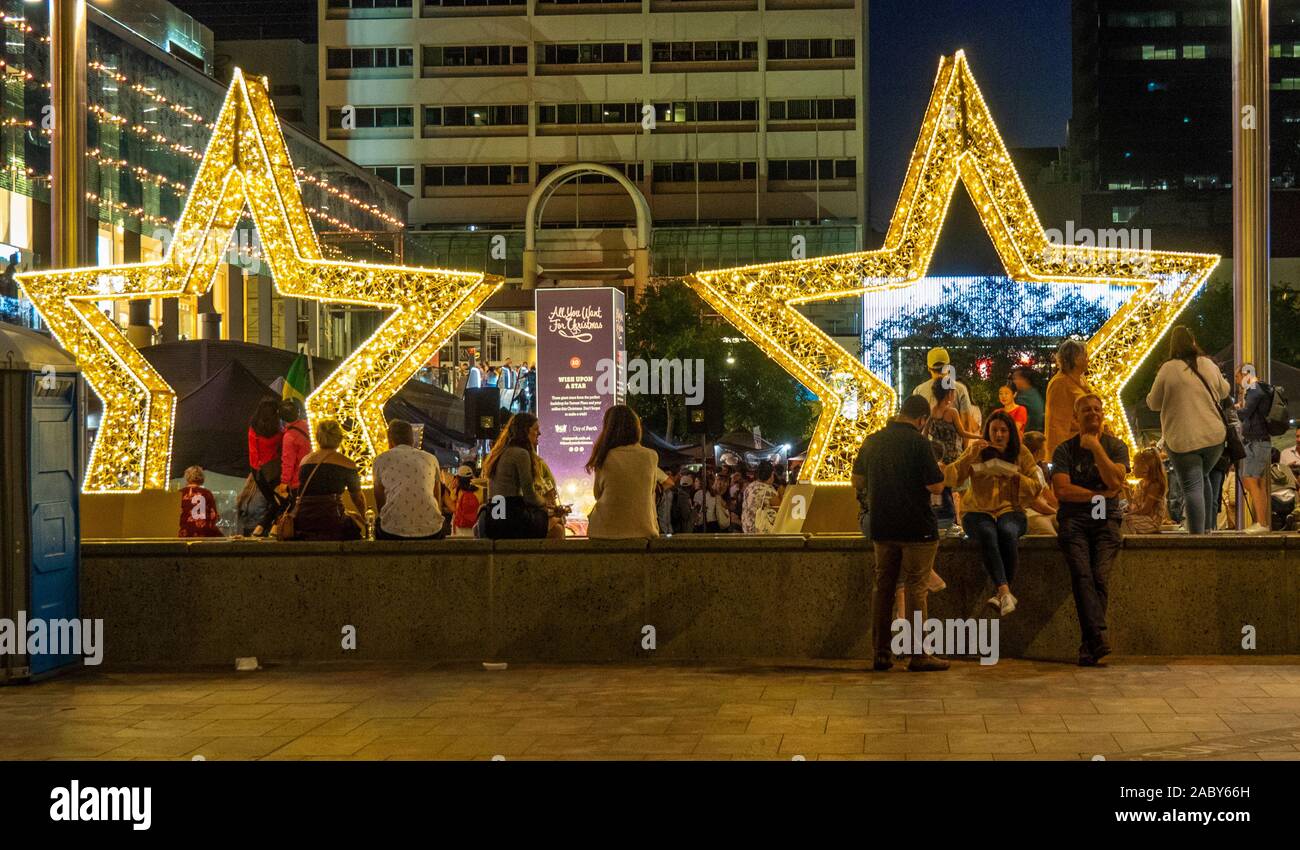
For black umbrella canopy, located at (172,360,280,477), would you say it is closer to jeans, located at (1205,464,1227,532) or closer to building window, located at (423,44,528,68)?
jeans, located at (1205,464,1227,532)

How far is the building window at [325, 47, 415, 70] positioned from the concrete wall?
9126 centimetres

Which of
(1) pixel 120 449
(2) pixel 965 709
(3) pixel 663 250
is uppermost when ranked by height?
(3) pixel 663 250

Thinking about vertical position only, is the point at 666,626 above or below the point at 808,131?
below

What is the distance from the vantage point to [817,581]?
38.1 feet

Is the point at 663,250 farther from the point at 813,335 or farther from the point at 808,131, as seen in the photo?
the point at 813,335

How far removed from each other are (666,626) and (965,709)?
9.69ft

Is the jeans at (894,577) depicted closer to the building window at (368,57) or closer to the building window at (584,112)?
the building window at (584,112)

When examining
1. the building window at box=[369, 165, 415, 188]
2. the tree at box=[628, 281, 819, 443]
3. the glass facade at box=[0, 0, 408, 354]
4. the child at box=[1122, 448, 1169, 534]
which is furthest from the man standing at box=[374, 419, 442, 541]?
the building window at box=[369, 165, 415, 188]

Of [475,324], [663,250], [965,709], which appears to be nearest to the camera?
[965,709]

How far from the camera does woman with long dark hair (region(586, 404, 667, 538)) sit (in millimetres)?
11844

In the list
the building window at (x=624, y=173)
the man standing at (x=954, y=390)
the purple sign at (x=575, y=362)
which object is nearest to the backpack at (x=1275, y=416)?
the man standing at (x=954, y=390)

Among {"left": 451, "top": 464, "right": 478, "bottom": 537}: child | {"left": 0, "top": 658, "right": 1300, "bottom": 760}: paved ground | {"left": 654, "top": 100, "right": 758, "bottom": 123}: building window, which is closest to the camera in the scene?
{"left": 0, "top": 658, "right": 1300, "bottom": 760}: paved ground

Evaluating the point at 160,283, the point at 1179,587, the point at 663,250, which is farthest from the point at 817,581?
the point at 663,250

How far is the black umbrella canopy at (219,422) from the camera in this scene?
72.0 feet
